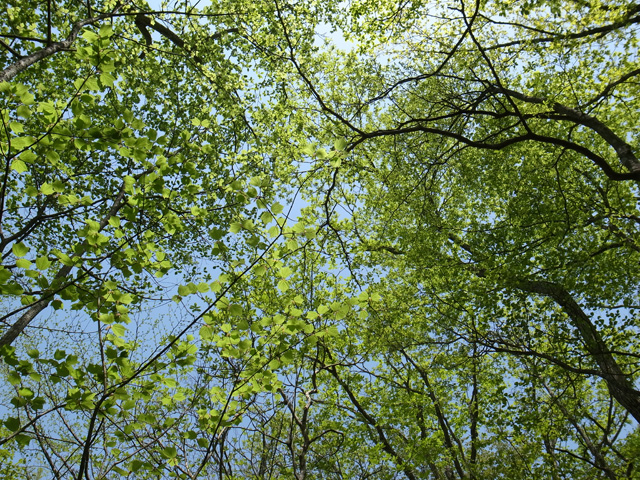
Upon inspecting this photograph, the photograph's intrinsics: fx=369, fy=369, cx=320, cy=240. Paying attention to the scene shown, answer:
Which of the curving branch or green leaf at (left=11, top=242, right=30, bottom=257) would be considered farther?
the curving branch

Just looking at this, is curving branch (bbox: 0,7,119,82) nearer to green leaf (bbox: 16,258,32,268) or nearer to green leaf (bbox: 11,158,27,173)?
green leaf (bbox: 11,158,27,173)

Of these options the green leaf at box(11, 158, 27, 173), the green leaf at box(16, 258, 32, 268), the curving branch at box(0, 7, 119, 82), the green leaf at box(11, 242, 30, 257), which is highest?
the curving branch at box(0, 7, 119, 82)

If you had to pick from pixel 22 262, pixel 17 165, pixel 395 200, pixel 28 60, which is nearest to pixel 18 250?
pixel 22 262

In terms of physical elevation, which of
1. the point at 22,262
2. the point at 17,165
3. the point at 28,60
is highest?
the point at 28,60

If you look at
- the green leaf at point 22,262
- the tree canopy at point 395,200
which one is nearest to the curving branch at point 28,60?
the tree canopy at point 395,200

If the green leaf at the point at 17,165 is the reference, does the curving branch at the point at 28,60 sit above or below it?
above

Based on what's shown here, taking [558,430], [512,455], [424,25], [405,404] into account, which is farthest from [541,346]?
[424,25]

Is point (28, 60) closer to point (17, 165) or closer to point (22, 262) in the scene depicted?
point (17, 165)

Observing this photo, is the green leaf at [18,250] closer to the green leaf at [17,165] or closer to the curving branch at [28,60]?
the green leaf at [17,165]

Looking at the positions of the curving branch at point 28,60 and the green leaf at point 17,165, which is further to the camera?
the curving branch at point 28,60

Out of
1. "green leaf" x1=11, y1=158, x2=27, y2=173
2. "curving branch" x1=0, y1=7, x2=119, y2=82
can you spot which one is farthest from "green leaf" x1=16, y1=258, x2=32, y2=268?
"curving branch" x1=0, y1=7, x2=119, y2=82

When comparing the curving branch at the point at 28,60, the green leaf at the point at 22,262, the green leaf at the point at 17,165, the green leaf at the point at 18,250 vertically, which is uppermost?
the curving branch at the point at 28,60

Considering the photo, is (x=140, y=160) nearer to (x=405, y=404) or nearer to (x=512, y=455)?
(x=405, y=404)

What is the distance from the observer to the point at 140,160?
297cm
